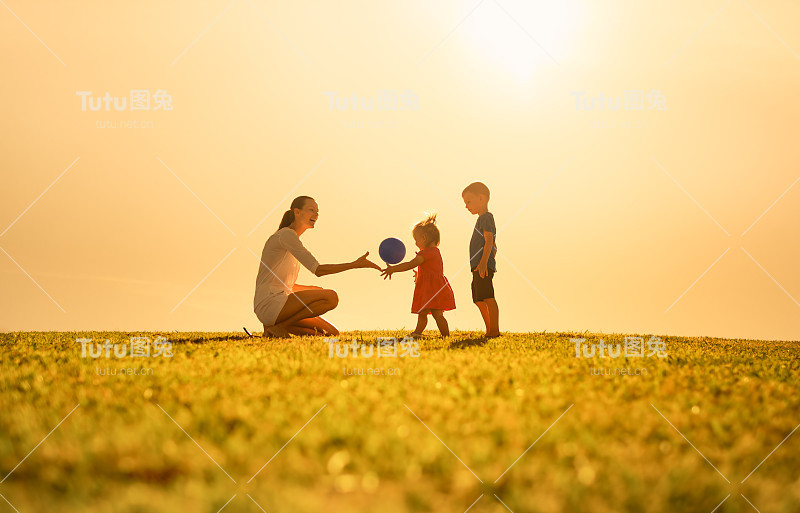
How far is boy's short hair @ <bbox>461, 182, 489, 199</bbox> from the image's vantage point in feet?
31.3

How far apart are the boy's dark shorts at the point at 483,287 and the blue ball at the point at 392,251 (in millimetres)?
1377

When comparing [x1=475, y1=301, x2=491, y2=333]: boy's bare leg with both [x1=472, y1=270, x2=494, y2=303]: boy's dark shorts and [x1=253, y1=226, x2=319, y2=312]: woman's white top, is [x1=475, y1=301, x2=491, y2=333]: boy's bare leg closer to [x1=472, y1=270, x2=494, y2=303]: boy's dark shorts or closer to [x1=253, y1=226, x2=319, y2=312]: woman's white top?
[x1=472, y1=270, x2=494, y2=303]: boy's dark shorts

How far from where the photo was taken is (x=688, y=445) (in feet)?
9.62

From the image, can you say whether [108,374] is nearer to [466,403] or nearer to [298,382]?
[298,382]

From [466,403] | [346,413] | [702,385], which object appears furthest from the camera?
[702,385]

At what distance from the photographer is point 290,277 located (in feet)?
29.4

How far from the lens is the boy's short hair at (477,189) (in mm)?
9555

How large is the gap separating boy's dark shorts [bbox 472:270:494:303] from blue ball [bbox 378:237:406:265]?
4.52 feet

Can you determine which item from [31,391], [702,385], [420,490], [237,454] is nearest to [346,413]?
[237,454]

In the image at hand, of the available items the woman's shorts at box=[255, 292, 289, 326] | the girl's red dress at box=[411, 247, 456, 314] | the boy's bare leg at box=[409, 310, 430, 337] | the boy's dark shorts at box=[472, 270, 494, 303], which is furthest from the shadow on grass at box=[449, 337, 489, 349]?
the woman's shorts at box=[255, 292, 289, 326]

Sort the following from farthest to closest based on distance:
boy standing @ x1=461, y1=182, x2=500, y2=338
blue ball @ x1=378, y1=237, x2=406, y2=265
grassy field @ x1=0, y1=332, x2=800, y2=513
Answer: blue ball @ x1=378, y1=237, x2=406, y2=265
boy standing @ x1=461, y1=182, x2=500, y2=338
grassy field @ x1=0, y1=332, x2=800, y2=513

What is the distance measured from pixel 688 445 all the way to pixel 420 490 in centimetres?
170
